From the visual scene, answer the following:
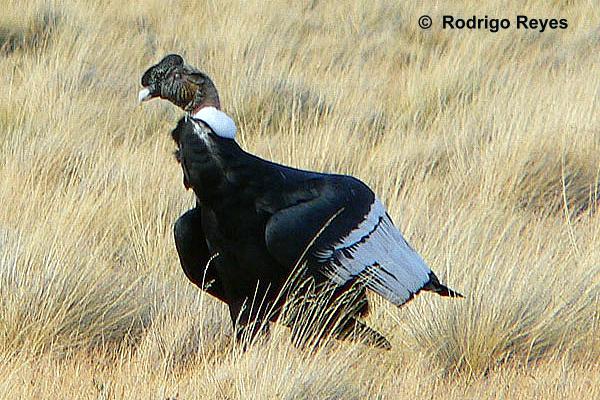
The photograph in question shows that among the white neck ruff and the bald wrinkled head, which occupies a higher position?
the bald wrinkled head

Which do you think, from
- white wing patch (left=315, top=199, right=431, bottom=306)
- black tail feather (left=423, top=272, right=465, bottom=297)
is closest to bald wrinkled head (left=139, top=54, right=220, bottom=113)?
white wing patch (left=315, top=199, right=431, bottom=306)

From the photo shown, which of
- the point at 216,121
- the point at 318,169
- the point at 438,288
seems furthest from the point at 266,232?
the point at 318,169

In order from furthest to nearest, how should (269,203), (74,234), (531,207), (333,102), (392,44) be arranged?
(392,44), (333,102), (531,207), (74,234), (269,203)

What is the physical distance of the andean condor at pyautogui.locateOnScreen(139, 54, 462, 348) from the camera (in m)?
3.53

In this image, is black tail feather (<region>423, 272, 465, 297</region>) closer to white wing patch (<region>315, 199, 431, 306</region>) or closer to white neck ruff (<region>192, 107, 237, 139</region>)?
white wing patch (<region>315, 199, 431, 306</region>)

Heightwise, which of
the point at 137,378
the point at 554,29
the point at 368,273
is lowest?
the point at 137,378

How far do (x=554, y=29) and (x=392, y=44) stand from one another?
1.68 metres

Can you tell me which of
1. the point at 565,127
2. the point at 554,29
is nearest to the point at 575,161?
the point at 565,127

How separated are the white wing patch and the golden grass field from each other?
170mm

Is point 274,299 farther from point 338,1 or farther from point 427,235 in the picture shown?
point 338,1

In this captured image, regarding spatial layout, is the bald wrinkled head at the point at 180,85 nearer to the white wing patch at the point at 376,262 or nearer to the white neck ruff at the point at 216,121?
the white neck ruff at the point at 216,121

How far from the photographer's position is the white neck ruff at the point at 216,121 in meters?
3.62

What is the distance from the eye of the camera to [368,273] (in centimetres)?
365

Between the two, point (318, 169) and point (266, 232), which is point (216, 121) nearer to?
point (266, 232)
